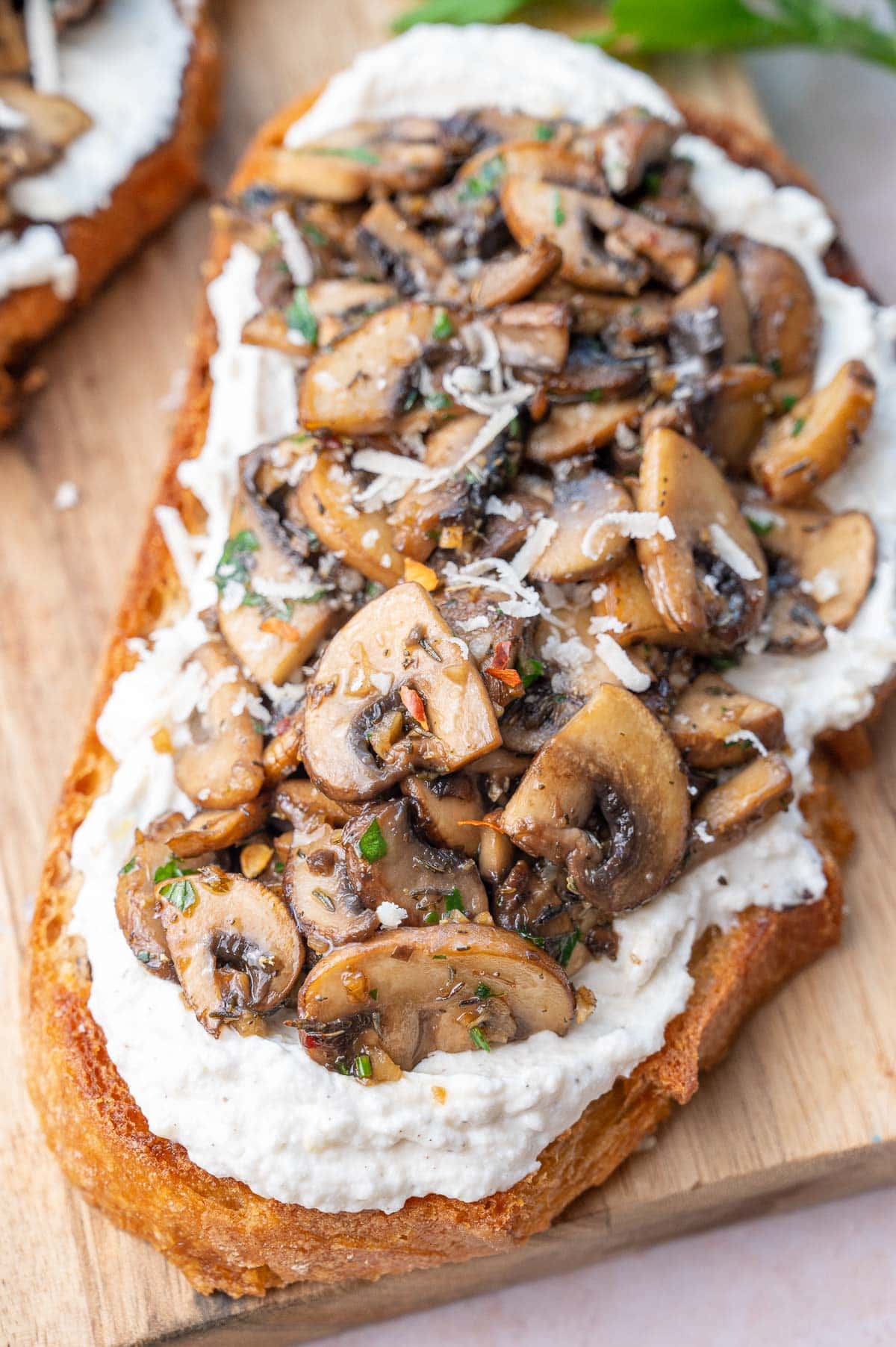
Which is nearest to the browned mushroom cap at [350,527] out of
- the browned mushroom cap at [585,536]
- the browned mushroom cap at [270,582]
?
the browned mushroom cap at [270,582]

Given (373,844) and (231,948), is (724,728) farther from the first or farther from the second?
(231,948)

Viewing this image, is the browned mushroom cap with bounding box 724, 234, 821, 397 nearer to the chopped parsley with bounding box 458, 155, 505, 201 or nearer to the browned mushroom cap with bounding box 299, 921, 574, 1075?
the chopped parsley with bounding box 458, 155, 505, 201

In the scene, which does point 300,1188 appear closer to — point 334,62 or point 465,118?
point 465,118

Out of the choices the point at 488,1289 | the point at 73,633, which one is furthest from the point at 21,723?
the point at 488,1289

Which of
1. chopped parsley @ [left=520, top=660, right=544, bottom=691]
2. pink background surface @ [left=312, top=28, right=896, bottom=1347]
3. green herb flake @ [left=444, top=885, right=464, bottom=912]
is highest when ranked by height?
chopped parsley @ [left=520, top=660, right=544, bottom=691]

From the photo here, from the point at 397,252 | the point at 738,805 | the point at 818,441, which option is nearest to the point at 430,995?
the point at 738,805

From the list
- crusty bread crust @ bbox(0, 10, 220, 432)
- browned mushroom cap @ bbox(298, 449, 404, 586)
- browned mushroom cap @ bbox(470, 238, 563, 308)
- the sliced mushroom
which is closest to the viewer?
browned mushroom cap @ bbox(298, 449, 404, 586)

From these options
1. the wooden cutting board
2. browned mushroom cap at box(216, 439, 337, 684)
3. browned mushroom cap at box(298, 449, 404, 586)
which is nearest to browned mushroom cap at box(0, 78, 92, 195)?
the wooden cutting board

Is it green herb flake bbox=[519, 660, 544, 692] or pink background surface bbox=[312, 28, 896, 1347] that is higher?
green herb flake bbox=[519, 660, 544, 692]
